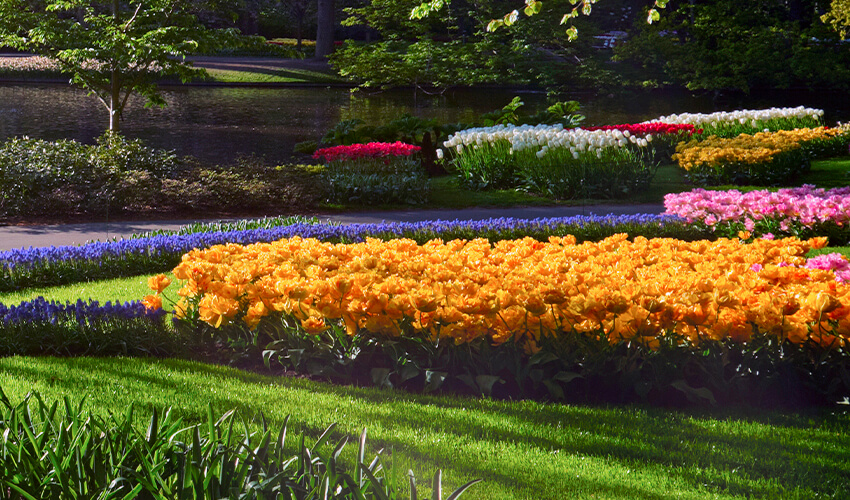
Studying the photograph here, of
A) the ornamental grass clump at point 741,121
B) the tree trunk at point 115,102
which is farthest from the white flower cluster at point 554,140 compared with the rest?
the ornamental grass clump at point 741,121

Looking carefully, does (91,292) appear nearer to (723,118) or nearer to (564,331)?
(564,331)

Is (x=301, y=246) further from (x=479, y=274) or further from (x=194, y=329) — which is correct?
(x=479, y=274)

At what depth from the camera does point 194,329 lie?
15.7ft

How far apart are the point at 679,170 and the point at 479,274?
11.8 m

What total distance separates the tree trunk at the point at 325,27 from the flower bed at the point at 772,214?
29.7 metres

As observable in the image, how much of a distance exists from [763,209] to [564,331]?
17.5 feet

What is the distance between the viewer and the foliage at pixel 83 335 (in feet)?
15.6

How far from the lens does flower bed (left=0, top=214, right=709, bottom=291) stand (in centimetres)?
689

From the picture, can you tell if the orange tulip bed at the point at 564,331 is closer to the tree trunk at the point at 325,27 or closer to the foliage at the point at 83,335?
the foliage at the point at 83,335

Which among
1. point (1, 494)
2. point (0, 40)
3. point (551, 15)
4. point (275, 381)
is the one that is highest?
point (551, 15)

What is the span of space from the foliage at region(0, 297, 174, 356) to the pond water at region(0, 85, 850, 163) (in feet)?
44.9

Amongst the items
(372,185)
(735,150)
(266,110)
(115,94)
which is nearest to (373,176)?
(372,185)

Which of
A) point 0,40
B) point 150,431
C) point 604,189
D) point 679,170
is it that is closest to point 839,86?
point 679,170

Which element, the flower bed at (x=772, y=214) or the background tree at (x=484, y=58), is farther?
the background tree at (x=484, y=58)
